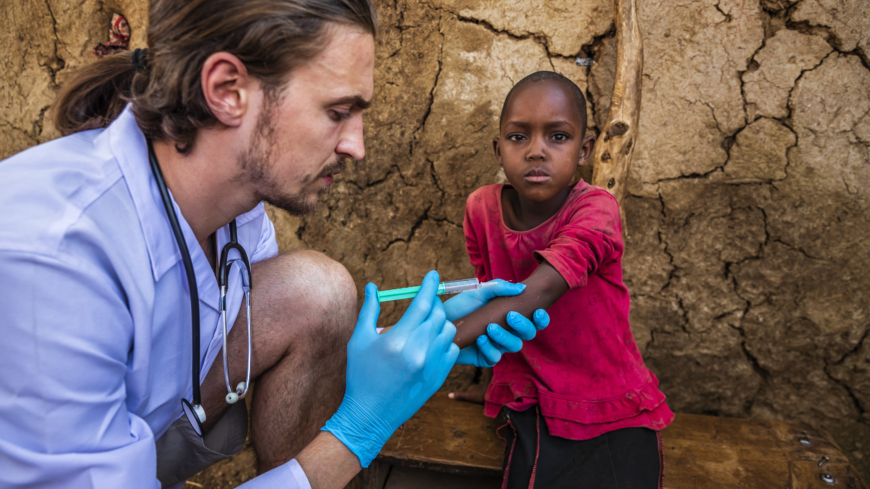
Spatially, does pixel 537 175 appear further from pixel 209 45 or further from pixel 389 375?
pixel 209 45

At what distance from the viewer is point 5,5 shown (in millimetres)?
2514

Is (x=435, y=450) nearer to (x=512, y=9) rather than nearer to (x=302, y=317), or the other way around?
(x=302, y=317)

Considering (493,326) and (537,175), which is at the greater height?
(537,175)

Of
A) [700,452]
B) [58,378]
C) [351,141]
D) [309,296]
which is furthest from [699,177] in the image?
[58,378]

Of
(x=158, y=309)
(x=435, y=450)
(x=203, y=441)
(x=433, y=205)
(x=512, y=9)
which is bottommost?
(x=435, y=450)

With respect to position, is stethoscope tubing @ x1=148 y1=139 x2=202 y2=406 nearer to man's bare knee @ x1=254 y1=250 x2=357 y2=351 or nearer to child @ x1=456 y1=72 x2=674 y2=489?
man's bare knee @ x1=254 y1=250 x2=357 y2=351

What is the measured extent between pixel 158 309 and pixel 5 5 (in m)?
2.51

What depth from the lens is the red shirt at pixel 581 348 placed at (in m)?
1.49

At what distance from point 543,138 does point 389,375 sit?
2.86 ft

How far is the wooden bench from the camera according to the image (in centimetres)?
150

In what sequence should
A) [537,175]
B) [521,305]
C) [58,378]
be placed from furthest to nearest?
[537,175], [521,305], [58,378]

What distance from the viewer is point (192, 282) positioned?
1.13m

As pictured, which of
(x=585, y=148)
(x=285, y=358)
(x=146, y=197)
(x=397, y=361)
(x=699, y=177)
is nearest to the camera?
A: (x=146, y=197)

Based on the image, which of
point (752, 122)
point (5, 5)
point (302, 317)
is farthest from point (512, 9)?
point (5, 5)
